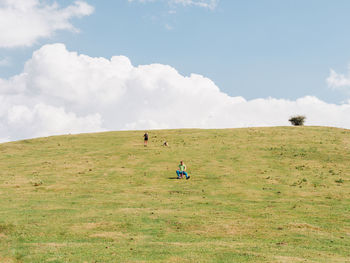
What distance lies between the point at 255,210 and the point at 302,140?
39.8 meters

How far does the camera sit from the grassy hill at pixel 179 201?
20188mm

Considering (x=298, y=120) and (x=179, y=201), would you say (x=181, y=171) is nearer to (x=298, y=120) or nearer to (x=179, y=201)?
(x=179, y=201)

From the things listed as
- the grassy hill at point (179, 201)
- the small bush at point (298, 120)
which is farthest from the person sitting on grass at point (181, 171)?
the small bush at point (298, 120)

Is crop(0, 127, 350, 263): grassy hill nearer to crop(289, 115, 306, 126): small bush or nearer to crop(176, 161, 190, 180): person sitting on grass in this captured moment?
crop(176, 161, 190, 180): person sitting on grass

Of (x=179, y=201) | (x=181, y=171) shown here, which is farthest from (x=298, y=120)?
(x=179, y=201)

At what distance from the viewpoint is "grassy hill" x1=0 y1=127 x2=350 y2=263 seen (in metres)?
20.2

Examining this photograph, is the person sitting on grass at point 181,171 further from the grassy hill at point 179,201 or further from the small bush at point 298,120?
the small bush at point 298,120

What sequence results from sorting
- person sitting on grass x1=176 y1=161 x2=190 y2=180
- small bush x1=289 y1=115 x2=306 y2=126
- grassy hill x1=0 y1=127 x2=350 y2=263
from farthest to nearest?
1. small bush x1=289 y1=115 x2=306 y2=126
2. person sitting on grass x1=176 y1=161 x2=190 y2=180
3. grassy hill x1=0 y1=127 x2=350 y2=263

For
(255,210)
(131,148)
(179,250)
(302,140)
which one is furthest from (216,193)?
(302,140)

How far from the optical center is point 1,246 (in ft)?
68.8

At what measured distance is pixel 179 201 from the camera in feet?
107

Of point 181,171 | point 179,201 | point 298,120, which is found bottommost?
point 179,201

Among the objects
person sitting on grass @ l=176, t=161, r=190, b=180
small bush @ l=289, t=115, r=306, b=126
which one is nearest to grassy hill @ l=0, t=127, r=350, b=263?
person sitting on grass @ l=176, t=161, r=190, b=180

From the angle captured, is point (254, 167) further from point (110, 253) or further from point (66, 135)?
point (66, 135)
